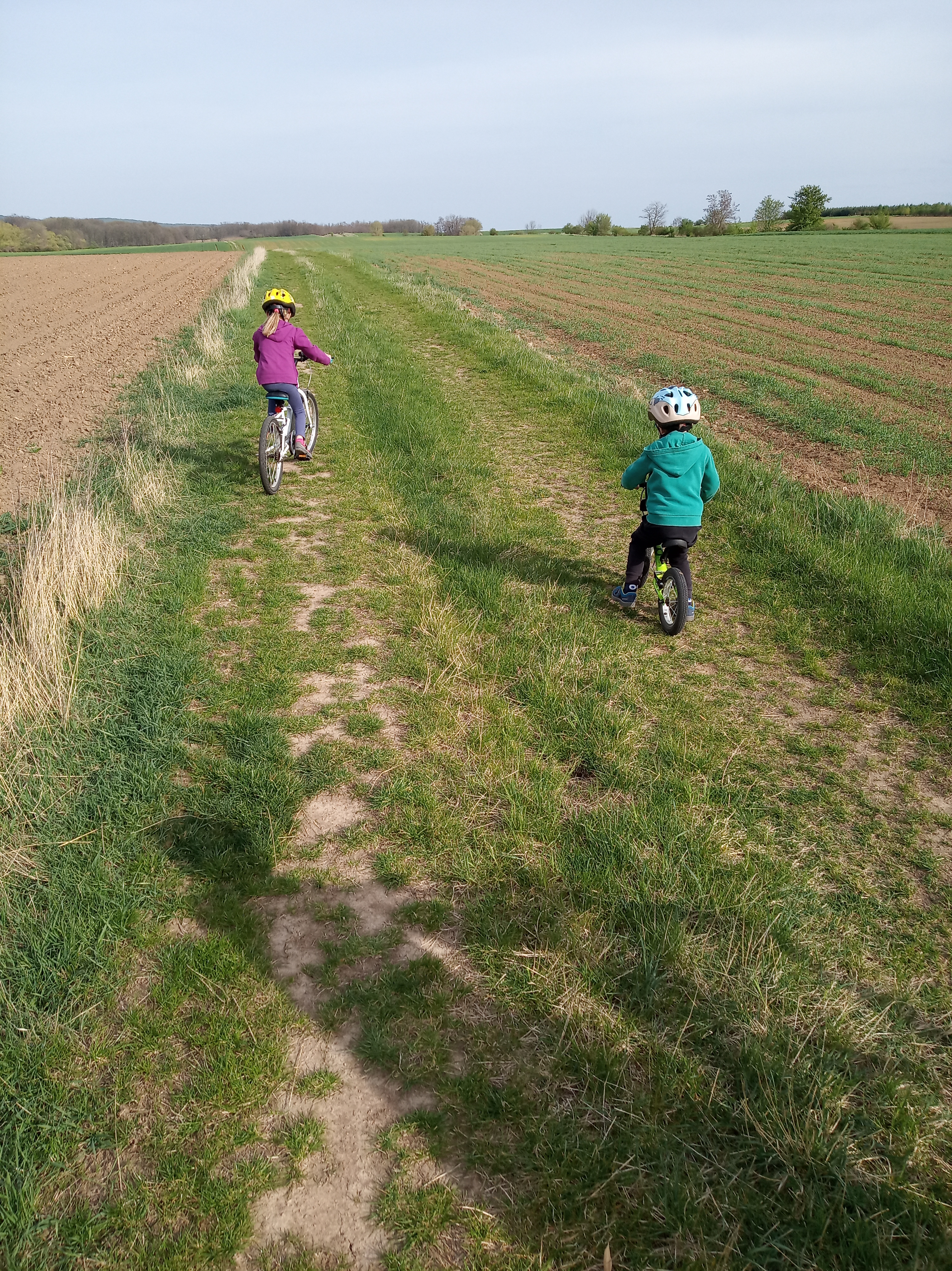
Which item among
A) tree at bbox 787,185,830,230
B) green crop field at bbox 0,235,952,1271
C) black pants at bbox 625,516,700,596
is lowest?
green crop field at bbox 0,235,952,1271

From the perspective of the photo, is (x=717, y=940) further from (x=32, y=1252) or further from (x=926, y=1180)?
(x=32, y=1252)

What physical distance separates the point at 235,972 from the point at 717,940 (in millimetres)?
1893

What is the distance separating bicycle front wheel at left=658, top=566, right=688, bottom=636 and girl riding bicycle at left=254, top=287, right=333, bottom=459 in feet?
14.7

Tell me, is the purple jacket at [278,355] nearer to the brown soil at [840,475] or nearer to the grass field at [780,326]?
the brown soil at [840,475]

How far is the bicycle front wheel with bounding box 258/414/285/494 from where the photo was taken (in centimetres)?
764

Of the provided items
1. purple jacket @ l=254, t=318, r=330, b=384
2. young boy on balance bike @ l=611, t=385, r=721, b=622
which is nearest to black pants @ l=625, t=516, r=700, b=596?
young boy on balance bike @ l=611, t=385, r=721, b=622

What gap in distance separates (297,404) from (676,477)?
470 cm

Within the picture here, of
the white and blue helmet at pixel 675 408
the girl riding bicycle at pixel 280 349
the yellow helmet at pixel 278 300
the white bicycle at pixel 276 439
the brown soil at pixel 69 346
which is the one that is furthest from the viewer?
the brown soil at pixel 69 346

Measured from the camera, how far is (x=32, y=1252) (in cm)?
200

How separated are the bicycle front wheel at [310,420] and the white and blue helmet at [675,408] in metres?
4.75

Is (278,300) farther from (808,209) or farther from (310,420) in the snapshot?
(808,209)

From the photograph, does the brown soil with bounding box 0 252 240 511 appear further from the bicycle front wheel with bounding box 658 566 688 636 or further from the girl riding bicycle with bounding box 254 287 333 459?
the bicycle front wheel with bounding box 658 566 688 636

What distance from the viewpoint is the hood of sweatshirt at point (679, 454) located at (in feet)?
16.7

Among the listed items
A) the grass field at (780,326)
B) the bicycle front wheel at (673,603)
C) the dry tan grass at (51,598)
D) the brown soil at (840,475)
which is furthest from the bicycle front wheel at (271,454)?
the grass field at (780,326)
